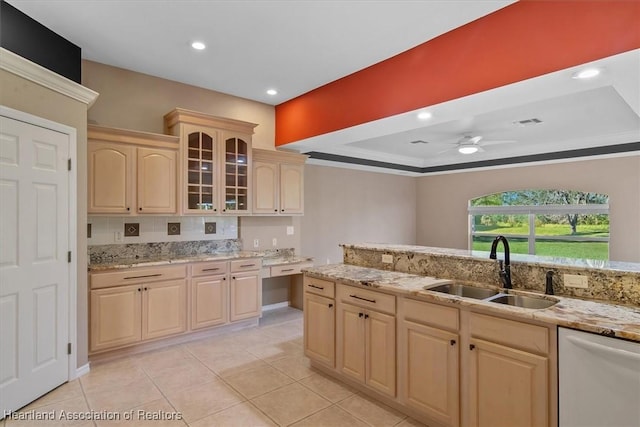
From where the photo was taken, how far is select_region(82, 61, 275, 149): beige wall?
3.65m

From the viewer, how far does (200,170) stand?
408 centimetres

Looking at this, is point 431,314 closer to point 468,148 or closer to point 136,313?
point 136,313

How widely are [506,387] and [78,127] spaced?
3732 mm

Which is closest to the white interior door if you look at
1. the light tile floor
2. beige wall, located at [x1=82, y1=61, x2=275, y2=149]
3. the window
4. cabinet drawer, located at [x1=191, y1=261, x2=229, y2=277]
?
the light tile floor

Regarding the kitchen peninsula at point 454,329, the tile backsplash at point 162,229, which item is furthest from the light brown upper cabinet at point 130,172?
the kitchen peninsula at point 454,329

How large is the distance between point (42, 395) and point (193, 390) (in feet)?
3.75

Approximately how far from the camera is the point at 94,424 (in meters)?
2.34

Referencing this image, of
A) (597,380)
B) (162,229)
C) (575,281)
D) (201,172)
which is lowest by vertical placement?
(597,380)

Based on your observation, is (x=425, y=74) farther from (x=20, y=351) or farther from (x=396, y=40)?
(x=20, y=351)

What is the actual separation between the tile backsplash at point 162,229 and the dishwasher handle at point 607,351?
3868 mm

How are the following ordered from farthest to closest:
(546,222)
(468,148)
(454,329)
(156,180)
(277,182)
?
(546,222) < (468,148) < (277,182) < (156,180) < (454,329)

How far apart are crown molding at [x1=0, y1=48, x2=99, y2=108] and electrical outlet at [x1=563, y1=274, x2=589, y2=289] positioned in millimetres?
3962

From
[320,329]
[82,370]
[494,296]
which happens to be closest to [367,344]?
[320,329]

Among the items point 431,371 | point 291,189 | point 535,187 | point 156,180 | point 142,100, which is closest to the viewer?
point 431,371
